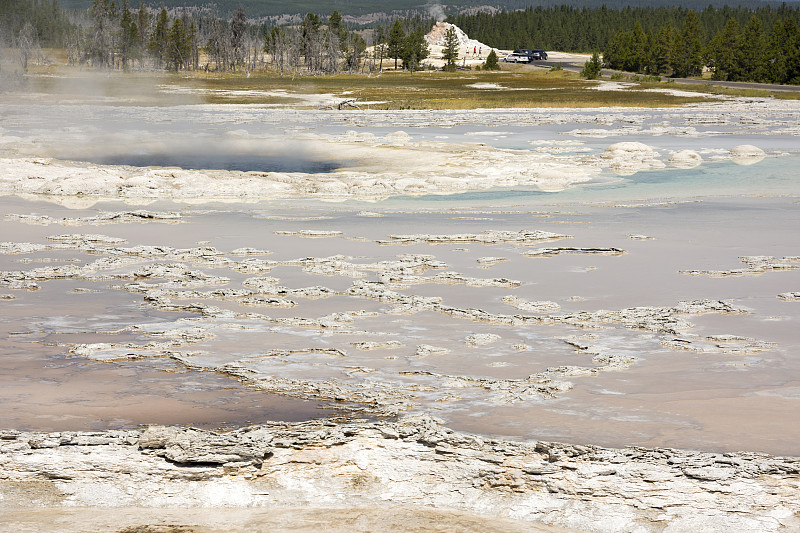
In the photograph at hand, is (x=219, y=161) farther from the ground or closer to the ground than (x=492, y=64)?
closer to the ground

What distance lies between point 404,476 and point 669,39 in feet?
324

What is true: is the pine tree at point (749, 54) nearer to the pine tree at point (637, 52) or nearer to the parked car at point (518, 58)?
the pine tree at point (637, 52)

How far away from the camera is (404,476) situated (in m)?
5.54

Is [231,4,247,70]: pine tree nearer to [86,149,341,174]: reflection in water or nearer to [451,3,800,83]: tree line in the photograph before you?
[451,3,800,83]: tree line

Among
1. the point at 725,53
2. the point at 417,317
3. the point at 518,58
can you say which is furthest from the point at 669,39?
the point at 417,317

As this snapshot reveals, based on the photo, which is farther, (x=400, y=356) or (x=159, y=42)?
(x=159, y=42)

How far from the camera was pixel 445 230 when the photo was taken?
15.2m

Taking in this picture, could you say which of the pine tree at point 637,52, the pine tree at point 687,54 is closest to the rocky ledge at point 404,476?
the pine tree at point 687,54

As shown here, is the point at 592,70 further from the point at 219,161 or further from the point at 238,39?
the point at 219,161

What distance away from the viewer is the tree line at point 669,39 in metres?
76.4

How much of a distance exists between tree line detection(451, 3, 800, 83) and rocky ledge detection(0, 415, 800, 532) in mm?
75126

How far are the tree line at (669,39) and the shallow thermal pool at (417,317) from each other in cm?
6510

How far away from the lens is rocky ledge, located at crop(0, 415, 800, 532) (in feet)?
16.6

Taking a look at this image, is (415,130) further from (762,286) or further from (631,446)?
(631,446)
